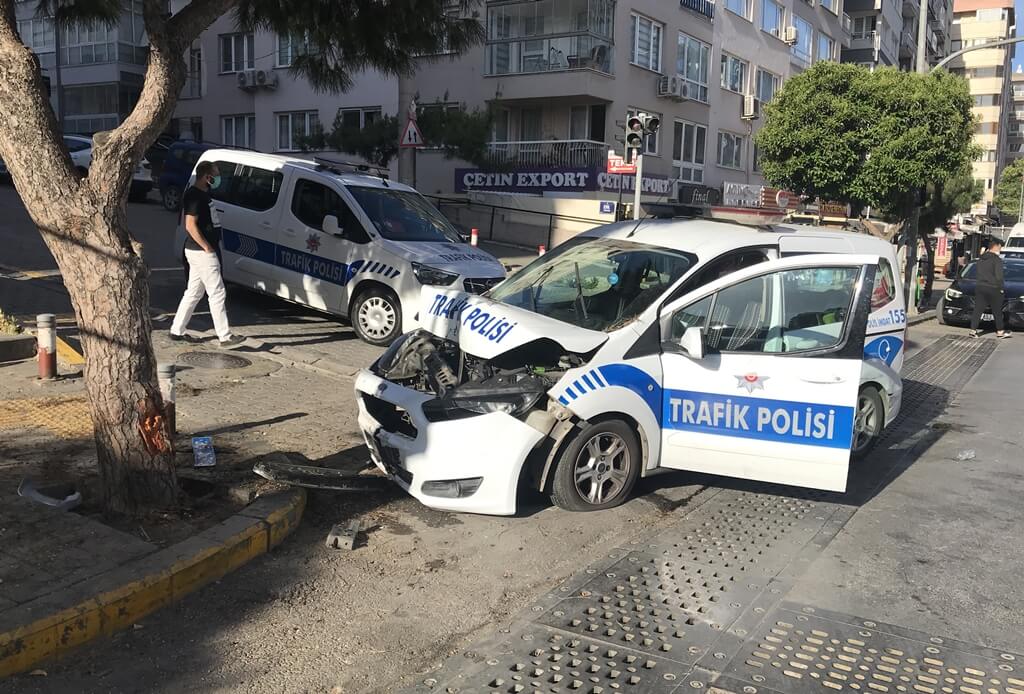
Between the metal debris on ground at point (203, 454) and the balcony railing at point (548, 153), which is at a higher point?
the balcony railing at point (548, 153)

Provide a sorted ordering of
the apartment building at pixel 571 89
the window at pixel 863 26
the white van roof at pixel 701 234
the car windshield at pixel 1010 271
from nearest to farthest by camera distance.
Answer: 1. the white van roof at pixel 701 234
2. the car windshield at pixel 1010 271
3. the apartment building at pixel 571 89
4. the window at pixel 863 26

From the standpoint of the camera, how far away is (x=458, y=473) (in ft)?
18.0

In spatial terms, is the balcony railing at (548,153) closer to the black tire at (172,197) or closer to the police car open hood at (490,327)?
the black tire at (172,197)

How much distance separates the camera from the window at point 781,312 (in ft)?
20.1

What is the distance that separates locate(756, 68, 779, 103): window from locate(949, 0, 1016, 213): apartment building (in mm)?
55391

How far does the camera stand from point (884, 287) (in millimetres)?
8219

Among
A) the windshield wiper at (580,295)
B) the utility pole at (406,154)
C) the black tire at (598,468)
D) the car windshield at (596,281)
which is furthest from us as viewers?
the utility pole at (406,154)

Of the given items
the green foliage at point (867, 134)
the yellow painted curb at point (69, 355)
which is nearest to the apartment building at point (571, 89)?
the green foliage at point (867, 134)

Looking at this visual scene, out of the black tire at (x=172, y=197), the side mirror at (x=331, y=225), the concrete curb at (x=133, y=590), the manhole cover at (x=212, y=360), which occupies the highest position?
the black tire at (x=172, y=197)

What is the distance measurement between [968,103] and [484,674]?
69.3 feet

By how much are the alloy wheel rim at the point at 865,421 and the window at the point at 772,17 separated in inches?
1279

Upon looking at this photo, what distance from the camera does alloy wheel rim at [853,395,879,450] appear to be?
7.47 meters

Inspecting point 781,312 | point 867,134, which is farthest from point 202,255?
point 867,134

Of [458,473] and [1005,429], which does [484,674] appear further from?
[1005,429]
